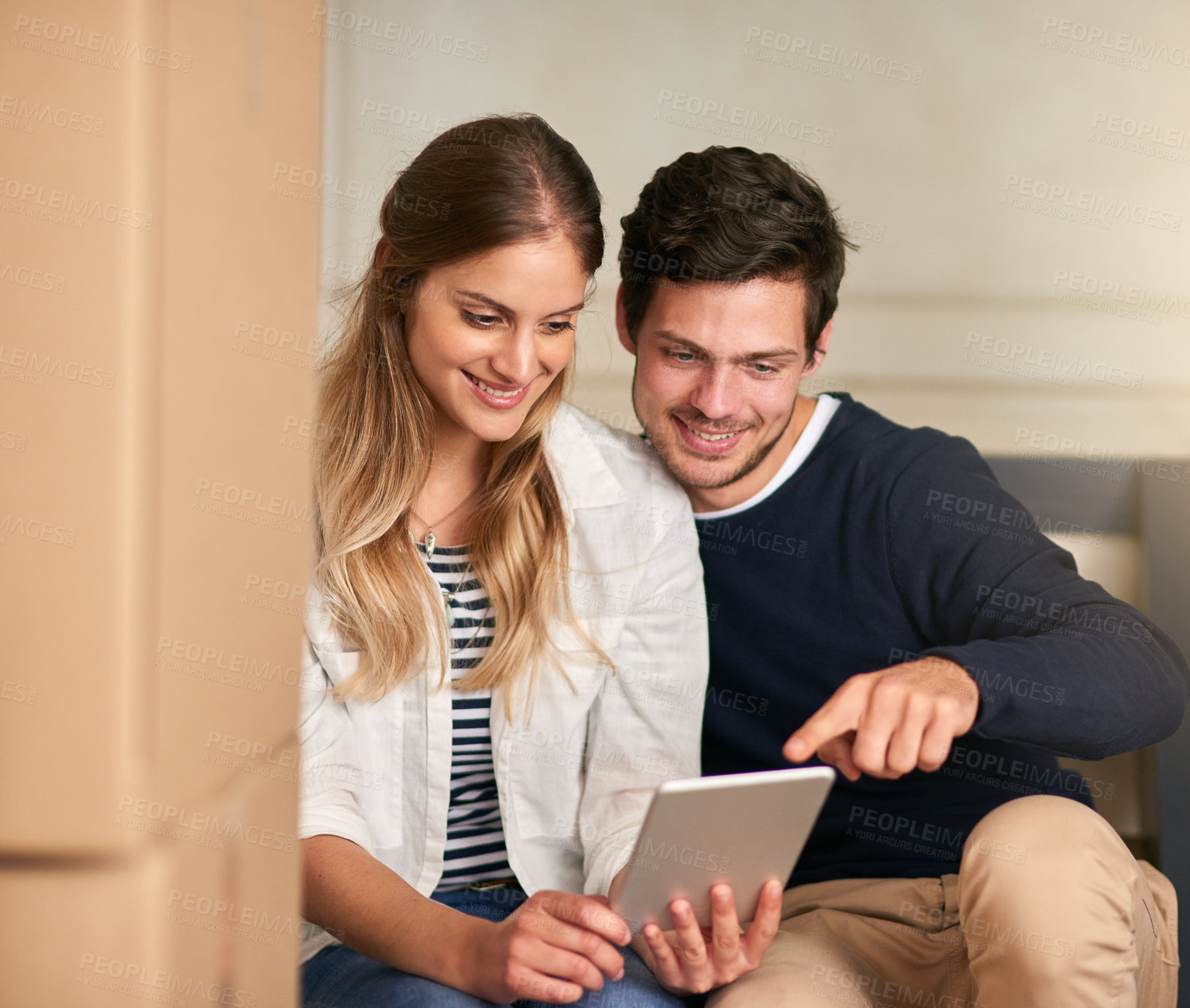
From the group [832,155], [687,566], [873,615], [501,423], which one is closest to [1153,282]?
[832,155]

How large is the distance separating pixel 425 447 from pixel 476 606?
19 cm

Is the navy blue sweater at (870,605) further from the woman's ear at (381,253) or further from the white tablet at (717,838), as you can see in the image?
the woman's ear at (381,253)

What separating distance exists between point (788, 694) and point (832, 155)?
1.49 metres

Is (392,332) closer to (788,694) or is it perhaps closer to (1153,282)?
(788,694)

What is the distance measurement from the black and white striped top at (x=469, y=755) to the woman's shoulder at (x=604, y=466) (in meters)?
0.16

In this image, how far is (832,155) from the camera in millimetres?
2334

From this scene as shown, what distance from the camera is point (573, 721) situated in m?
1.17

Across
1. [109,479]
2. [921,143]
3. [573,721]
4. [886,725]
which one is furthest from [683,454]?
[921,143]

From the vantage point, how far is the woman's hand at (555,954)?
0.89 meters

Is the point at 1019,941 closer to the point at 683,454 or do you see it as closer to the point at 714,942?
the point at 714,942

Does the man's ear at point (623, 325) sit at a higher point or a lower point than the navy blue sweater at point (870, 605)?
higher

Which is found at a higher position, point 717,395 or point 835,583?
point 717,395

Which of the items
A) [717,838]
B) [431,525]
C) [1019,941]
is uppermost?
[431,525]

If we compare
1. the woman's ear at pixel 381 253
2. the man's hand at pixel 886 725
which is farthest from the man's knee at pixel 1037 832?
the woman's ear at pixel 381 253
